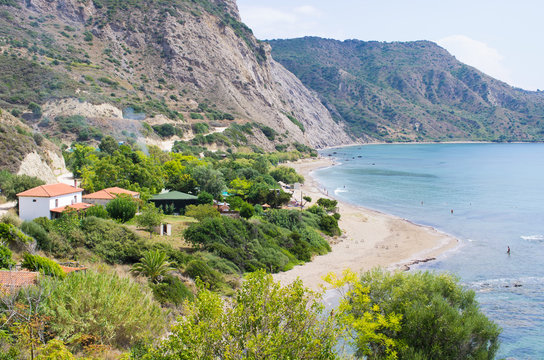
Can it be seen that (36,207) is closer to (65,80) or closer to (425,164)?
(65,80)

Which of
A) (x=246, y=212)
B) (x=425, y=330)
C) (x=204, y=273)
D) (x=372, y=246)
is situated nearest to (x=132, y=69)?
(x=246, y=212)

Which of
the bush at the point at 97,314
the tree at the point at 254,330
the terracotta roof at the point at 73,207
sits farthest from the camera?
the terracotta roof at the point at 73,207

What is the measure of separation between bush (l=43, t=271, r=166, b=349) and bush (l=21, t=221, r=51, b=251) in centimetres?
770

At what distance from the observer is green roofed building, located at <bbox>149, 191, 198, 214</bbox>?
38.5 meters

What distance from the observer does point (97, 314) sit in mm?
14367

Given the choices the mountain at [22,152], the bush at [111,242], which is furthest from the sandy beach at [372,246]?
the mountain at [22,152]

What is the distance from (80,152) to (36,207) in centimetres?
2674

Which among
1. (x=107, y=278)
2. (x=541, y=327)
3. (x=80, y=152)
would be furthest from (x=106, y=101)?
(x=541, y=327)

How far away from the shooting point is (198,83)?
118 m

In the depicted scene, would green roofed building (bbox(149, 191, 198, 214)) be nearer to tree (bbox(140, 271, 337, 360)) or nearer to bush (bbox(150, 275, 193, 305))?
bush (bbox(150, 275, 193, 305))

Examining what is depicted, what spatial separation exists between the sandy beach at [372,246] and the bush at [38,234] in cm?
1306

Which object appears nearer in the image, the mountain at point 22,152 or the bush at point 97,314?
the bush at point 97,314

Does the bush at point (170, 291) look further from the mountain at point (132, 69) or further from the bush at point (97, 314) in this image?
the mountain at point (132, 69)

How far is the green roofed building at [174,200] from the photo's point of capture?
126ft
